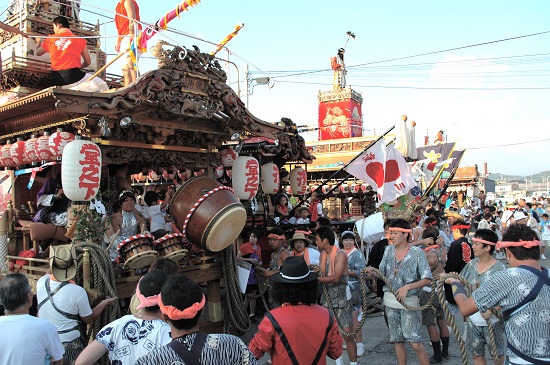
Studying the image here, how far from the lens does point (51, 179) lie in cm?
694

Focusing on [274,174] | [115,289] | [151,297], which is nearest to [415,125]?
[274,174]

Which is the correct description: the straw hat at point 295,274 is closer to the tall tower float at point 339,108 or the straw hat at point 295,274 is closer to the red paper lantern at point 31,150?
the red paper lantern at point 31,150

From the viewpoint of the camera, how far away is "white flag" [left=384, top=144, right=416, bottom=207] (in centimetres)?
927

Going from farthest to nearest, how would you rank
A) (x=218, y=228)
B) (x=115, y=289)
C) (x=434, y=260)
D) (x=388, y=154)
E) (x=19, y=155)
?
1. (x=388, y=154)
2. (x=19, y=155)
3. (x=218, y=228)
4. (x=434, y=260)
5. (x=115, y=289)

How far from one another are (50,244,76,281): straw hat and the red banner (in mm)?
24246

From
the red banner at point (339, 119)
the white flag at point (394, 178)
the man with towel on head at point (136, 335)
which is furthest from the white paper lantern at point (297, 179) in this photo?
the red banner at point (339, 119)

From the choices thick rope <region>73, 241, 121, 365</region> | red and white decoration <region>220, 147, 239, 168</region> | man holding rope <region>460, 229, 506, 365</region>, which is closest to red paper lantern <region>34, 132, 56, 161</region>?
thick rope <region>73, 241, 121, 365</region>

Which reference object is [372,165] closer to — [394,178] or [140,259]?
[394,178]

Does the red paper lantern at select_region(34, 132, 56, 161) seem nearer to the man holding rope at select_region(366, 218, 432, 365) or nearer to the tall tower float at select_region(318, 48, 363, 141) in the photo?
the man holding rope at select_region(366, 218, 432, 365)

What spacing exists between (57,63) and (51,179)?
219 centimetres

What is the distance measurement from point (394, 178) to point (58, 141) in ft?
20.6

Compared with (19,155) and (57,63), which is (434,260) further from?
A: (57,63)

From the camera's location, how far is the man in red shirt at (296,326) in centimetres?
279

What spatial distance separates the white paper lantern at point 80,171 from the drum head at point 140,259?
3.24 feet
